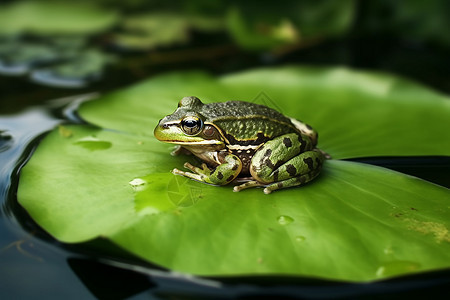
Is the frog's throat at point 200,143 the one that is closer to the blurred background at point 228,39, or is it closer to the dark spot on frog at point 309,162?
the dark spot on frog at point 309,162

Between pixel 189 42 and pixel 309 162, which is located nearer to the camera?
pixel 309 162

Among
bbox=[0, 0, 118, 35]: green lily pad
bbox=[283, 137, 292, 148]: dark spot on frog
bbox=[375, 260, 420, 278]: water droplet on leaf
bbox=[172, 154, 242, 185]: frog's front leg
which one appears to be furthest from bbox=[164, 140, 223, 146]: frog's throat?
bbox=[0, 0, 118, 35]: green lily pad

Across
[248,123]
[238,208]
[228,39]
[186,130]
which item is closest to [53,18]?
[228,39]

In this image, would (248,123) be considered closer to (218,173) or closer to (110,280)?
(218,173)

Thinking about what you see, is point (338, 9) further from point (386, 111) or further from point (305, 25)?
point (386, 111)

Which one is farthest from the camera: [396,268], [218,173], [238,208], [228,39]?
[228,39]

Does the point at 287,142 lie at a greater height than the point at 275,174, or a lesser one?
greater

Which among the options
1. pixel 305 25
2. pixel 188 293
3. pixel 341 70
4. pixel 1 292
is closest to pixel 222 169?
pixel 188 293
